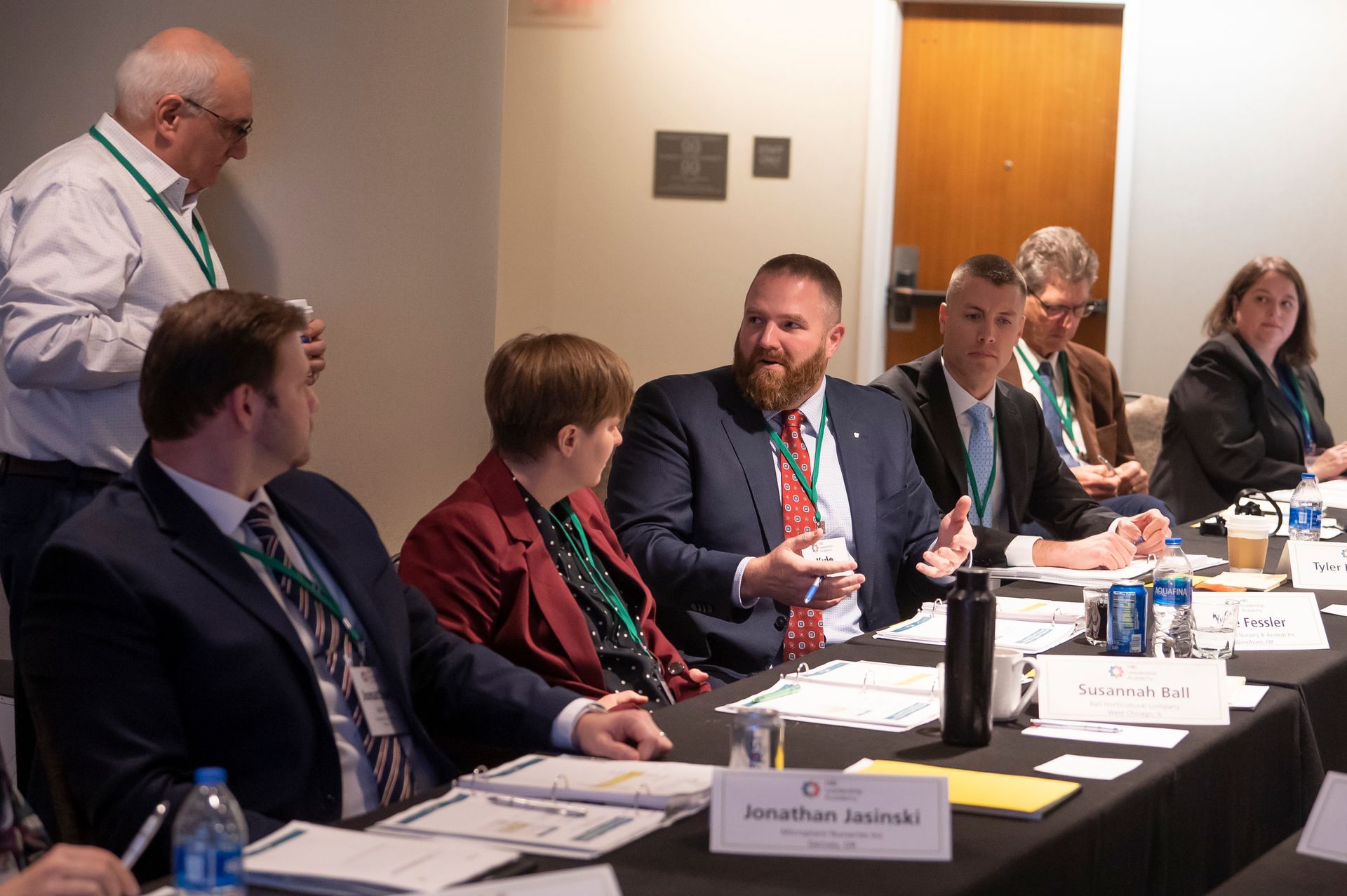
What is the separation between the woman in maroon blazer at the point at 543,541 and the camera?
2.26 metres

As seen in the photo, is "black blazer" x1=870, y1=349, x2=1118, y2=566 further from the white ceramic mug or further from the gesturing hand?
the white ceramic mug

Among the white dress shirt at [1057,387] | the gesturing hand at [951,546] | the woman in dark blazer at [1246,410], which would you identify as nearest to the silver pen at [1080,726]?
the gesturing hand at [951,546]

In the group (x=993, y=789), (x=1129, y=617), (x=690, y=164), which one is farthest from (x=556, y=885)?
(x=690, y=164)

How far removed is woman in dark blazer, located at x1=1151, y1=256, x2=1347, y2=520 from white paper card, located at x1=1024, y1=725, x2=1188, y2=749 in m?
3.54

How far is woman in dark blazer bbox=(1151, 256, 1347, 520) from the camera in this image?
5156 millimetres

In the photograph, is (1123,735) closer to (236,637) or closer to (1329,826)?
(1329,826)

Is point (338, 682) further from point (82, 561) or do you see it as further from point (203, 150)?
point (203, 150)

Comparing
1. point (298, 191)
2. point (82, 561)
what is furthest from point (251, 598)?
point (298, 191)

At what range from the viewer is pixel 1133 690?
1972 mm

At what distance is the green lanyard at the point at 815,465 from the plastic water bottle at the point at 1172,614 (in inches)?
34.4

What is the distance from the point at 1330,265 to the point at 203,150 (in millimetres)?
5288

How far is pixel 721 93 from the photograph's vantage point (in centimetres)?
631

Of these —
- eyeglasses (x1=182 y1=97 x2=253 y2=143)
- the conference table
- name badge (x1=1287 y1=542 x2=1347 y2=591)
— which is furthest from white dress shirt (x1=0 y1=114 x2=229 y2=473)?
name badge (x1=1287 y1=542 x2=1347 y2=591)

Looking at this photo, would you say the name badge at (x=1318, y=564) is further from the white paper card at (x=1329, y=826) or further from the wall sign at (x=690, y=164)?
the wall sign at (x=690, y=164)
